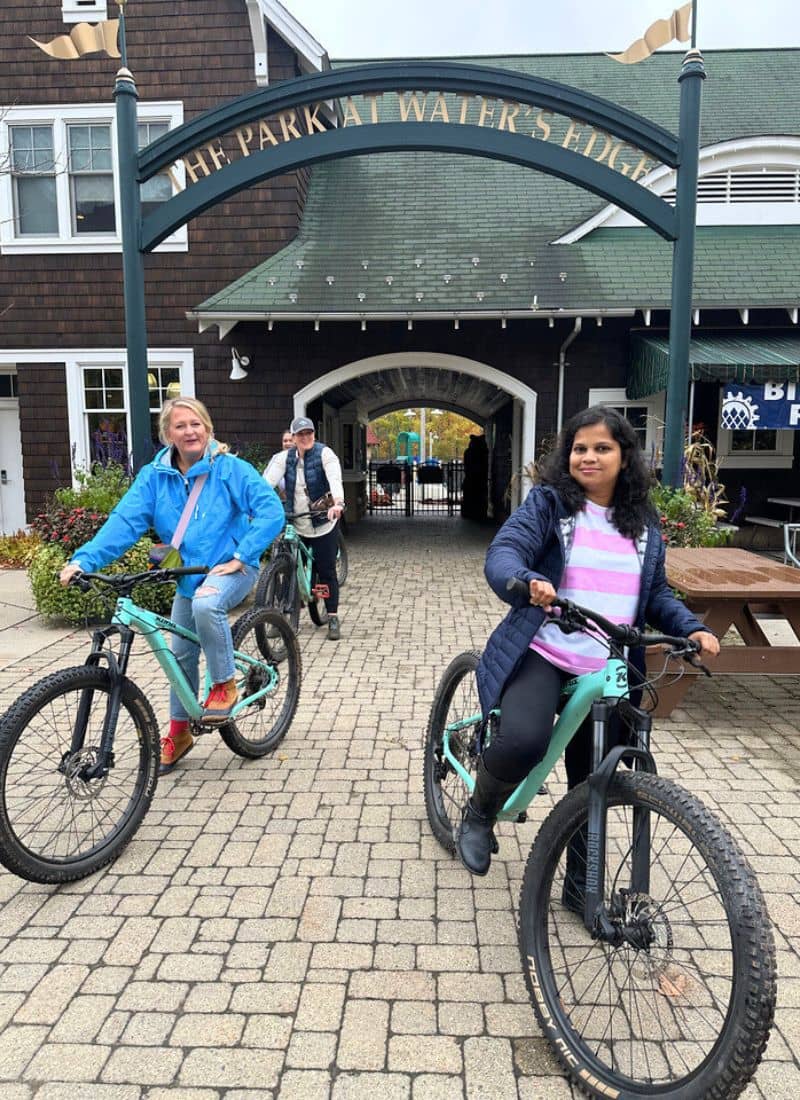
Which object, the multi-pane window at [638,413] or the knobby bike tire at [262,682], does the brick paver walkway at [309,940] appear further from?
the multi-pane window at [638,413]

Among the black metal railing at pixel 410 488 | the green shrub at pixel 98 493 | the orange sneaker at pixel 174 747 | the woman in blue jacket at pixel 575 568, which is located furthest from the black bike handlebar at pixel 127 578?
the black metal railing at pixel 410 488

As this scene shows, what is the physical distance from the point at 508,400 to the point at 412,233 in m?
4.04

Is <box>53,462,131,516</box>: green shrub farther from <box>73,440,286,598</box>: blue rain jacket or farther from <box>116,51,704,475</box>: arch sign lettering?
<box>73,440,286,598</box>: blue rain jacket

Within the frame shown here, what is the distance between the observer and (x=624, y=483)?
2.42 m

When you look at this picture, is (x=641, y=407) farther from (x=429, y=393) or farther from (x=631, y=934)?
(x=631, y=934)

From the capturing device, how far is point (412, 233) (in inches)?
444

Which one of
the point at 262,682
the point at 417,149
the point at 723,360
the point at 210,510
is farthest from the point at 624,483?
the point at 723,360

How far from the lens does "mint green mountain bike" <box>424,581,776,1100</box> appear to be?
1694 mm

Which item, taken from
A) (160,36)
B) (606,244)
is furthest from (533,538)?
(160,36)

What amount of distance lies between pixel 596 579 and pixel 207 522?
6.27ft

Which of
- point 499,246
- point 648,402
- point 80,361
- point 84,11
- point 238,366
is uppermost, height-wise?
point 84,11

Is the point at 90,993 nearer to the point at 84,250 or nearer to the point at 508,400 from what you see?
the point at 84,250

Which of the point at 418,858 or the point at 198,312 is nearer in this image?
the point at 418,858

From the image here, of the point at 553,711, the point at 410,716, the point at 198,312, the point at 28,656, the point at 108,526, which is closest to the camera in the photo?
the point at 553,711
